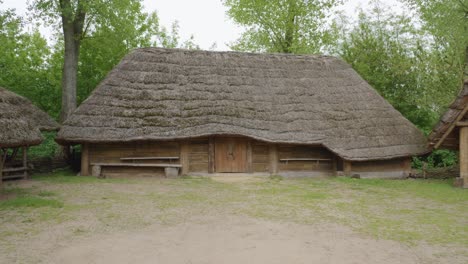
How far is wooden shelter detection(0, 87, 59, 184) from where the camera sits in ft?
39.1

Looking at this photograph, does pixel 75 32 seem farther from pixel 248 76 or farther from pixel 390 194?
pixel 390 194

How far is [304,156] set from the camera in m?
17.2

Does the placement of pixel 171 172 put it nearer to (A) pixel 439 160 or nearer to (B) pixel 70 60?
(B) pixel 70 60

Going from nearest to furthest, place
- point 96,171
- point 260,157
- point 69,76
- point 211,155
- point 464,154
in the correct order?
point 464,154 < point 96,171 < point 211,155 < point 260,157 < point 69,76

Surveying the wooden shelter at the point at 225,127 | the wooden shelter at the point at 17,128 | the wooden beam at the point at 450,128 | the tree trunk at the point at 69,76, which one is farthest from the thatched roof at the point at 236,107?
the tree trunk at the point at 69,76

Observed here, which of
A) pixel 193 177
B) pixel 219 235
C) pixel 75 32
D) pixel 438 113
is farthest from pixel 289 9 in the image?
pixel 219 235

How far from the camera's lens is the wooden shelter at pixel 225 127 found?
1592 cm

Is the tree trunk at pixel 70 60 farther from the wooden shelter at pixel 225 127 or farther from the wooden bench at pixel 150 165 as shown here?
the wooden bench at pixel 150 165

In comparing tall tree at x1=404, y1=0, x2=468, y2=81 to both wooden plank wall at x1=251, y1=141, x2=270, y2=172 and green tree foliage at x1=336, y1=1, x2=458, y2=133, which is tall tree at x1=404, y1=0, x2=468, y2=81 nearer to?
green tree foliage at x1=336, y1=1, x2=458, y2=133

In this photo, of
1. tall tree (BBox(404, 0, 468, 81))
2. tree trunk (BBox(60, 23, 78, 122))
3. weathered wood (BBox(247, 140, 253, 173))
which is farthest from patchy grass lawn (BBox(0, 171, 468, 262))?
tall tree (BBox(404, 0, 468, 81))

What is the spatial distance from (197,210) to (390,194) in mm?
6345

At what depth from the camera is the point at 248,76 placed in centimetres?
1862

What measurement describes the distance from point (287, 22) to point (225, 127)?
1447cm

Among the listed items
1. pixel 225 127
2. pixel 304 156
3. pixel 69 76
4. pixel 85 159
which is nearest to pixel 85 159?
pixel 85 159
